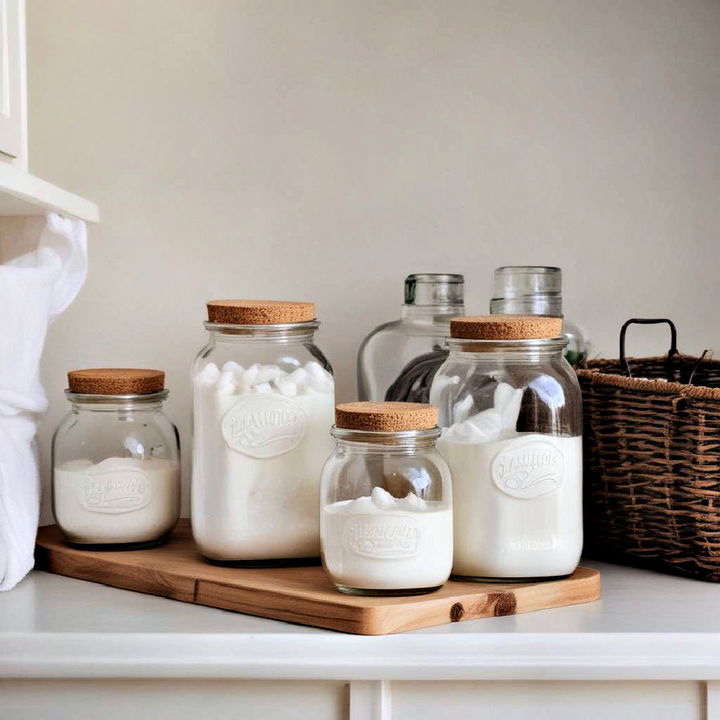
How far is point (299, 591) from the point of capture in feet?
2.93

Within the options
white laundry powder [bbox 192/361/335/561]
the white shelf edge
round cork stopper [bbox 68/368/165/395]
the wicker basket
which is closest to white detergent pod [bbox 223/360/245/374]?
white laundry powder [bbox 192/361/335/561]

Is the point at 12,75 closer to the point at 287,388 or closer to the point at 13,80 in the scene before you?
the point at 13,80

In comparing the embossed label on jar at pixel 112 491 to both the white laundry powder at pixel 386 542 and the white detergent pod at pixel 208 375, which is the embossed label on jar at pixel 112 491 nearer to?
the white detergent pod at pixel 208 375

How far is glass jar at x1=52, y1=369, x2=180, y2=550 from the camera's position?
1054 millimetres

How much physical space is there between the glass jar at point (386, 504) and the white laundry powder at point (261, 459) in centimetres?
8

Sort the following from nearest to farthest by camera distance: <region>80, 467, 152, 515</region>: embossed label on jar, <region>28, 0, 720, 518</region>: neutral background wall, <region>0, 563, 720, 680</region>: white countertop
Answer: <region>0, 563, 720, 680</region>: white countertop
<region>80, 467, 152, 515</region>: embossed label on jar
<region>28, 0, 720, 518</region>: neutral background wall

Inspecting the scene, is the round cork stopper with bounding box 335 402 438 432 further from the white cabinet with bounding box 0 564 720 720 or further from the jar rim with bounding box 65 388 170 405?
the jar rim with bounding box 65 388 170 405

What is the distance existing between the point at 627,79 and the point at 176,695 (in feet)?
3.06

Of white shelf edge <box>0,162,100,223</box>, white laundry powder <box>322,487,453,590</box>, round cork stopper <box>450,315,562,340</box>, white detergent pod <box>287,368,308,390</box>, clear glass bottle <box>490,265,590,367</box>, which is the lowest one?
white laundry powder <box>322,487,453,590</box>

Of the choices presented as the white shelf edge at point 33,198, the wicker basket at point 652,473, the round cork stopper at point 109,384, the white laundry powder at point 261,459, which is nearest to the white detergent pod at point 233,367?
the white laundry powder at point 261,459

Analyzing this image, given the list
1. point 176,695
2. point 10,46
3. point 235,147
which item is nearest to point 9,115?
point 10,46

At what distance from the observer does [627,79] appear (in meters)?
1.31

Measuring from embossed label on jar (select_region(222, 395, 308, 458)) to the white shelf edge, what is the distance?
0.29 meters

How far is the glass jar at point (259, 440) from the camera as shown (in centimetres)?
99
